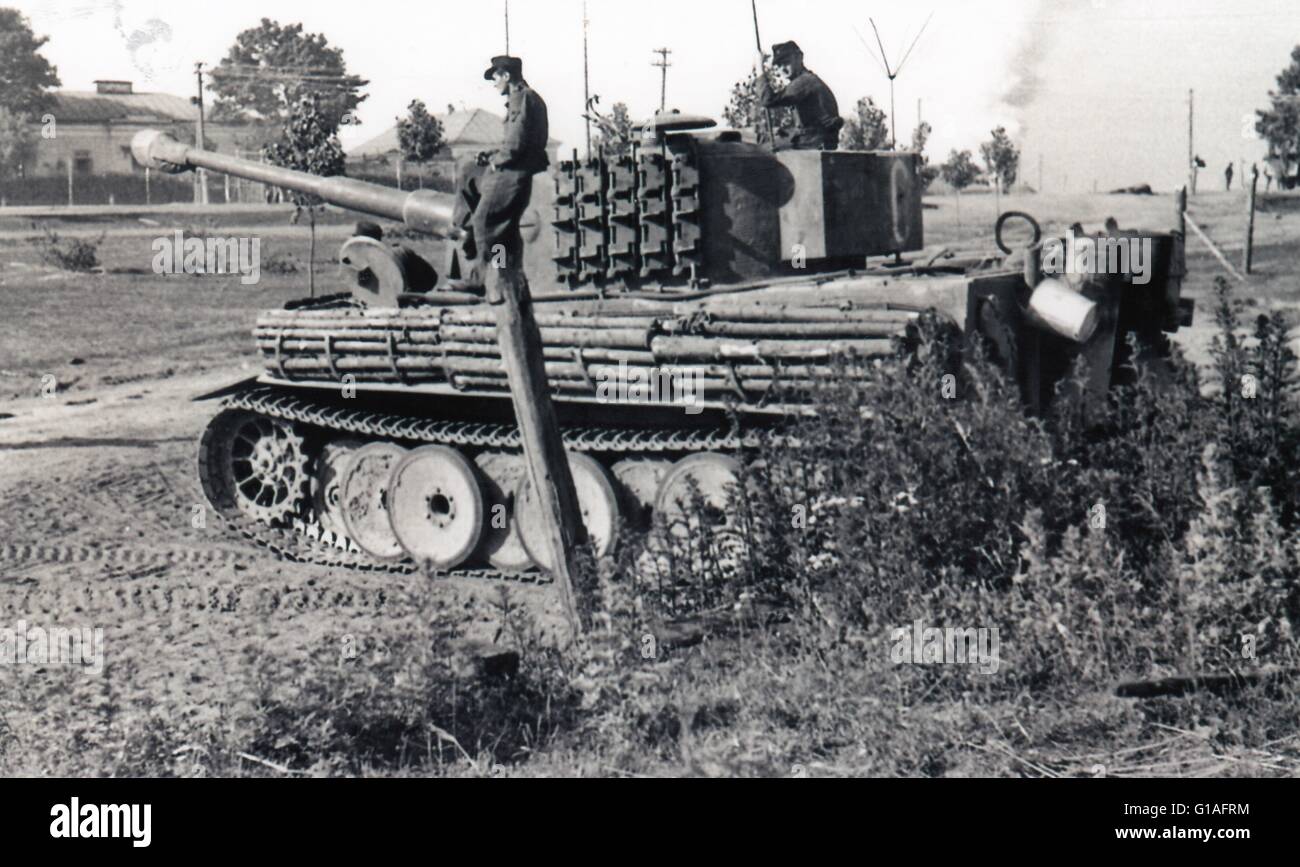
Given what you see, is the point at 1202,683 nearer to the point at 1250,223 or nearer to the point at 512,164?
the point at 512,164

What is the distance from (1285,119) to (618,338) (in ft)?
13.5

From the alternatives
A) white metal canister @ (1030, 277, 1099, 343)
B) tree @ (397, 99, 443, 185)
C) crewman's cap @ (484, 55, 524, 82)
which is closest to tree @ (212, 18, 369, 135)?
tree @ (397, 99, 443, 185)

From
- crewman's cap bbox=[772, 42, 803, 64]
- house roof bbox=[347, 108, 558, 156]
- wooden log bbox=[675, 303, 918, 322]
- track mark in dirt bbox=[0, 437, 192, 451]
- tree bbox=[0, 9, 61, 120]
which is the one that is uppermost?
house roof bbox=[347, 108, 558, 156]

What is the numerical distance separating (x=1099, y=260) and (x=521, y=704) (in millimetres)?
4707

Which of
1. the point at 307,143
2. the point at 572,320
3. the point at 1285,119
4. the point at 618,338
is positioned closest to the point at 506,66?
the point at 572,320

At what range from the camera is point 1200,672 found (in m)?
6.13

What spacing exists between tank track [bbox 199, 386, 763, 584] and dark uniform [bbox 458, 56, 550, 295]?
4.07 ft

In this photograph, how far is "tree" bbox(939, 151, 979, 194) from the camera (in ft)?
127

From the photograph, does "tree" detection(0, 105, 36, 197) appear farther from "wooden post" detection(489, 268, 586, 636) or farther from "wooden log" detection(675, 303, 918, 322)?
"wooden post" detection(489, 268, 586, 636)

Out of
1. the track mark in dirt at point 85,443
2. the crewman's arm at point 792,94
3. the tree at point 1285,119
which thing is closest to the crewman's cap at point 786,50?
the crewman's arm at point 792,94

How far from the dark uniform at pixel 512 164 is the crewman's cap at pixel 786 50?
6.44 feet

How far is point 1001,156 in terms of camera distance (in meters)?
38.5

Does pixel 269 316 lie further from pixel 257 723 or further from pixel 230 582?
pixel 257 723
